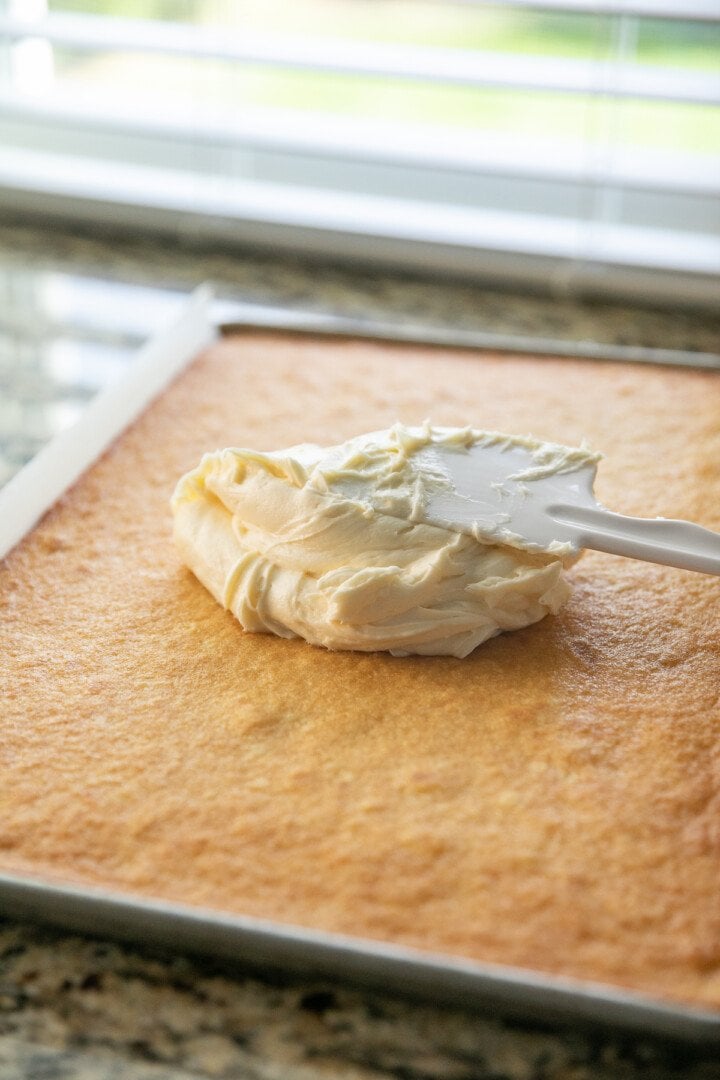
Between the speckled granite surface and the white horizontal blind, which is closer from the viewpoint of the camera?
the speckled granite surface

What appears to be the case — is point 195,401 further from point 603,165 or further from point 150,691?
point 603,165

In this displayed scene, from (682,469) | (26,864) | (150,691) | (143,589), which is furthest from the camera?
(682,469)

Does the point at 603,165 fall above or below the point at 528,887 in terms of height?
above

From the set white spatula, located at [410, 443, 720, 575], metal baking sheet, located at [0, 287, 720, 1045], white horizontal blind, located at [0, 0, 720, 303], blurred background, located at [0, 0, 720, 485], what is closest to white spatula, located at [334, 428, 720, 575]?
white spatula, located at [410, 443, 720, 575]

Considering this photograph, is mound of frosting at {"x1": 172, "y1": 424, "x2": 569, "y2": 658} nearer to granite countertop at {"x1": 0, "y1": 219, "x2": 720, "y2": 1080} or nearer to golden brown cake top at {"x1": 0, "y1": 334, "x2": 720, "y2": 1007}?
golden brown cake top at {"x1": 0, "y1": 334, "x2": 720, "y2": 1007}

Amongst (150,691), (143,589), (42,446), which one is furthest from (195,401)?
(150,691)

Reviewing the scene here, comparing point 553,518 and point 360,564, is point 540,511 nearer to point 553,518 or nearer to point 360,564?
point 553,518

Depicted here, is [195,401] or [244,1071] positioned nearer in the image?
[244,1071]
